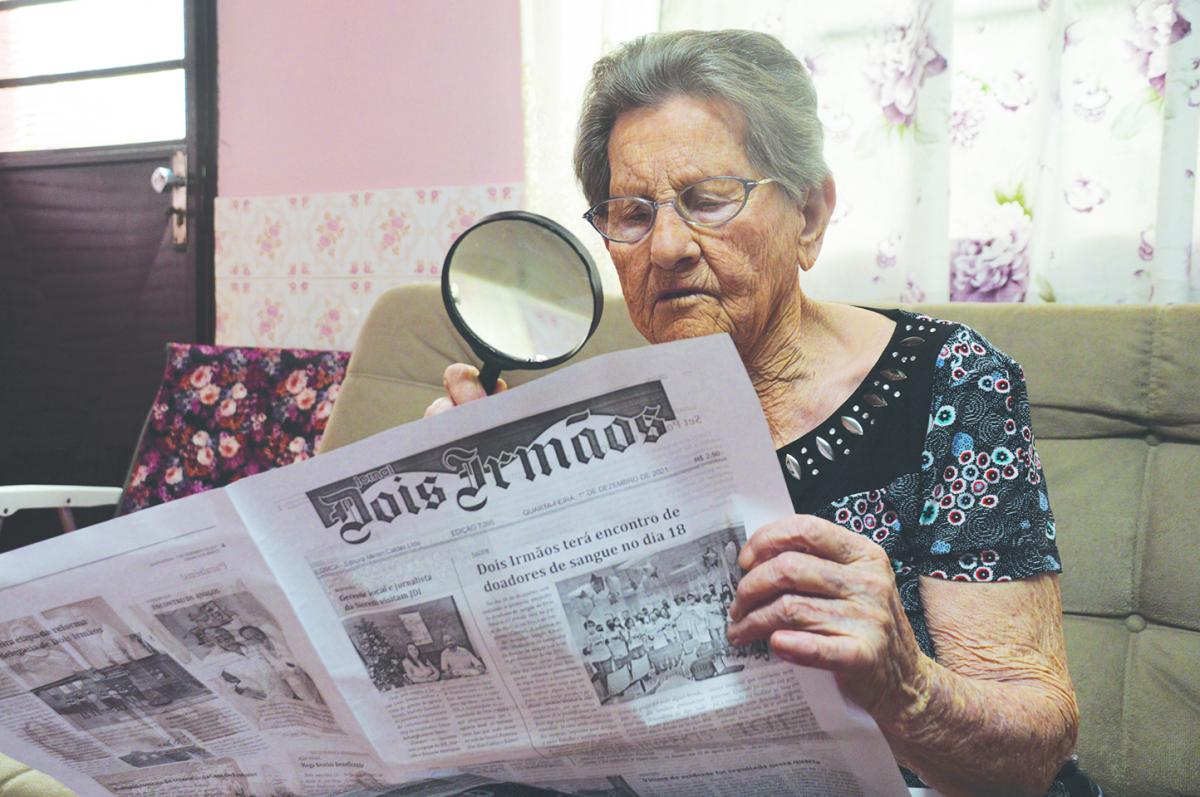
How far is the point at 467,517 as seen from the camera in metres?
0.60

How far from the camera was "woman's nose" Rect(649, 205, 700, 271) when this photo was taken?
2.95ft

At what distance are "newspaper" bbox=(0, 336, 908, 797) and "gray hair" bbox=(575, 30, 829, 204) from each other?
1.42 ft

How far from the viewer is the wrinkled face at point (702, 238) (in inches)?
35.5

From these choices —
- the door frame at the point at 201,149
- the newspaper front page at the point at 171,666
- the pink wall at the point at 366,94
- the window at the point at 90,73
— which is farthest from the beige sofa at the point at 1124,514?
the window at the point at 90,73

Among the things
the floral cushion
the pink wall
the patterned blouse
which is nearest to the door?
the pink wall

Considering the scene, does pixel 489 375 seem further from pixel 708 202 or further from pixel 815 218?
pixel 815 218

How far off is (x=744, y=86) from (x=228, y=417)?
1.70 meters

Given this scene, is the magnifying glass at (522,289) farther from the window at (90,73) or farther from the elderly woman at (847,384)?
the window at (90,73)

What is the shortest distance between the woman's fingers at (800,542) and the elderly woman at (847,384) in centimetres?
10

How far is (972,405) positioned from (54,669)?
0.79 m

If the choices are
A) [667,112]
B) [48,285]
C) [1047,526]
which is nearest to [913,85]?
[667,112]

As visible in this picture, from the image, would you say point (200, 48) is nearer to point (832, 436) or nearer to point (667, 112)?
point (667, 112)

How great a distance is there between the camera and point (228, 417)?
2.22 meters

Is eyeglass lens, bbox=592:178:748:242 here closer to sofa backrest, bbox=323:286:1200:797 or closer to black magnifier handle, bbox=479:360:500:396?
black magnifier handle, bbox=479:360:500:396
